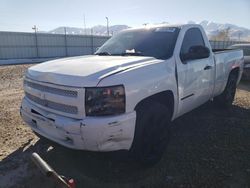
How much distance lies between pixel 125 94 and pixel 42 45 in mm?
26371

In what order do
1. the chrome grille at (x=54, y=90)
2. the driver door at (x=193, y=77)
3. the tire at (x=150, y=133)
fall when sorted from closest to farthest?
1. the chrome grille at (x=54, y=90)
2. the tire at (x=150, y=133)
3. the driver door at (x=193, y=77)

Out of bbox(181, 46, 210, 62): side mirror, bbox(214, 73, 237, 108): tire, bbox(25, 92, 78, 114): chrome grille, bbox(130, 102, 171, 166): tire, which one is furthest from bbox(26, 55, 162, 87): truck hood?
bbox(214, 73, 237, 108): tire

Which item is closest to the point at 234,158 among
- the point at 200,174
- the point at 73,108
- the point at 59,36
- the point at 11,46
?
the point at 200,174

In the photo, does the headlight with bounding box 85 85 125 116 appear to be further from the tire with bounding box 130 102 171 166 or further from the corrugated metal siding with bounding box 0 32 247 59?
the corrugated metal siding with bounding box 0 32 247 59

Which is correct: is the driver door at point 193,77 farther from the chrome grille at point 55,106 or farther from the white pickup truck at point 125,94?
the chrome grille at point 55,106


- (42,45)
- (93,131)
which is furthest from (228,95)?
(42,45)

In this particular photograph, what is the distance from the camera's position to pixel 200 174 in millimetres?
3188

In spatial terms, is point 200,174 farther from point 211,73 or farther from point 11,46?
point 11,46

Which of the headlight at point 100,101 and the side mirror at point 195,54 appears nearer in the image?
the headlight at point 100,101

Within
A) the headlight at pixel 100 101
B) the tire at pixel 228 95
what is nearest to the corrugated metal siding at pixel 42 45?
the tire at pixel 228 95

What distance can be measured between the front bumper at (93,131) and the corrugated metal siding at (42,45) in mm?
24066

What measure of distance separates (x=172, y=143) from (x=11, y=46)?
24.4 m

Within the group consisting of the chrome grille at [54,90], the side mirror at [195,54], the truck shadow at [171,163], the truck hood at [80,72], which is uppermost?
the side mirror at [195,54]

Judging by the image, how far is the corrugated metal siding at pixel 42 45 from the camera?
958 inches
